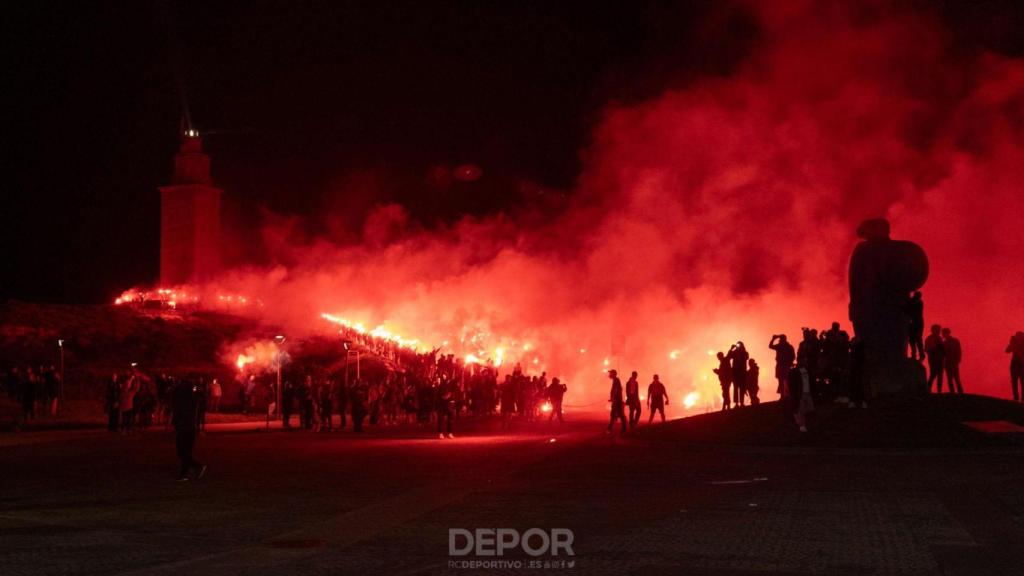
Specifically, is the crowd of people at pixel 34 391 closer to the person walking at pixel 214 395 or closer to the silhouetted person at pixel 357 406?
the person walking at pixel 214 395

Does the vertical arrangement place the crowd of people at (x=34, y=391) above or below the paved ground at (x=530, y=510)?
above

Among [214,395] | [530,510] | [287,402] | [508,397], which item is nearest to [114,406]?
[287,402]

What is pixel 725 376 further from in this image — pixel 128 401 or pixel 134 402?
pixel 134 402

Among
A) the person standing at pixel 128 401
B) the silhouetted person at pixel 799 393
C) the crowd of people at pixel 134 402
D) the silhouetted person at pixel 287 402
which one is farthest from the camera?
the silhouetted person at pixel 287 402

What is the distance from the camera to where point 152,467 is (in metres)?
19.2

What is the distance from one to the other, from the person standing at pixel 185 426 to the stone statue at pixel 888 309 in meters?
16.6

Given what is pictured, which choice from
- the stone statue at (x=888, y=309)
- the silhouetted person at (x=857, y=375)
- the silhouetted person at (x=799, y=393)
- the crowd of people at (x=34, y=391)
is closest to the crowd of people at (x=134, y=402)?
the crowd of people at (x=34, y=391)

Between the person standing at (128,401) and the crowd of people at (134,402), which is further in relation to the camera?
the crowd of people at (134,402)

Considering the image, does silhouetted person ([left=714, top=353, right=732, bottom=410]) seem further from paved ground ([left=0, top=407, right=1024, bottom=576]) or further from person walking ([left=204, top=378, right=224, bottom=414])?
person walking ([left=204, top=378, right=224, bottom=414])

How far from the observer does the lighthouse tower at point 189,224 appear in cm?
8312

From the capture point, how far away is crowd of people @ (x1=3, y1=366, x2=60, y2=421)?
3306 cm

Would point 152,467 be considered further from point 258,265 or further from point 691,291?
→ point 258,265

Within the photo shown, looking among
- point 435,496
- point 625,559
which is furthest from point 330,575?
point 435,496

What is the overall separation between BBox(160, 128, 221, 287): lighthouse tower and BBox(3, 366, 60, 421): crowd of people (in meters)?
45.7
